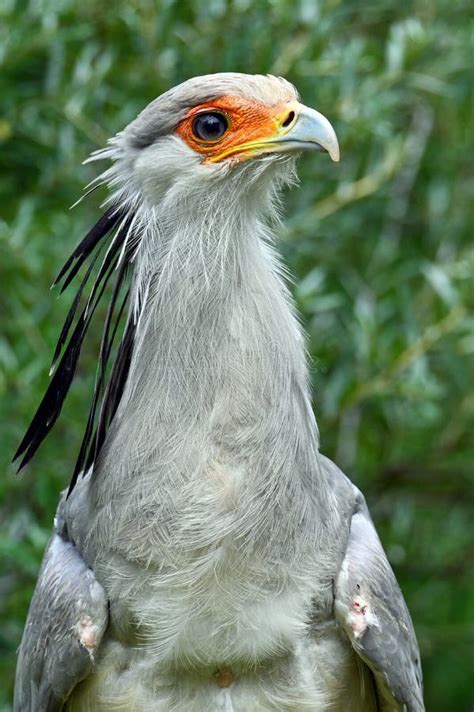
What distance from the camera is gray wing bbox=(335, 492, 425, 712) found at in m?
3.38

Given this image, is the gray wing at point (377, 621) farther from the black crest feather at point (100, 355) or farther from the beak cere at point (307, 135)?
the beak cere at point (307, 135)

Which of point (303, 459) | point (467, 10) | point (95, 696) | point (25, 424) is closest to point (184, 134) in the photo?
point (303, 459)

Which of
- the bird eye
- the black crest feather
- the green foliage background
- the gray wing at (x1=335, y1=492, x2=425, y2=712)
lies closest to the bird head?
the bird eye

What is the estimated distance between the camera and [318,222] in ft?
17.3

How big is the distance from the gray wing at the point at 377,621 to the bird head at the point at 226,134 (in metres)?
1.08

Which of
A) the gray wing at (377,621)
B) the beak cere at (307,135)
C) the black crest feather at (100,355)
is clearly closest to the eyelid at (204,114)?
the beak cere at (307,135)

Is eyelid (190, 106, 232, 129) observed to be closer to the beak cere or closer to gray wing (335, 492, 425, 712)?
the beak cere

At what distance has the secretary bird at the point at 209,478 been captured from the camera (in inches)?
129

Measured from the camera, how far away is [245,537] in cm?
327

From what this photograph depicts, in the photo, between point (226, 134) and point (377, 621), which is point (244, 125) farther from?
point (377, 621)

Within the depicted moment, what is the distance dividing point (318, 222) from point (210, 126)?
206 centimetres

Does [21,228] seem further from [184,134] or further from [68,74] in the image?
[184,134]

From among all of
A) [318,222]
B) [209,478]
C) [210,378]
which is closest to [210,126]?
[210,378]

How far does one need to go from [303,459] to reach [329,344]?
206cm
